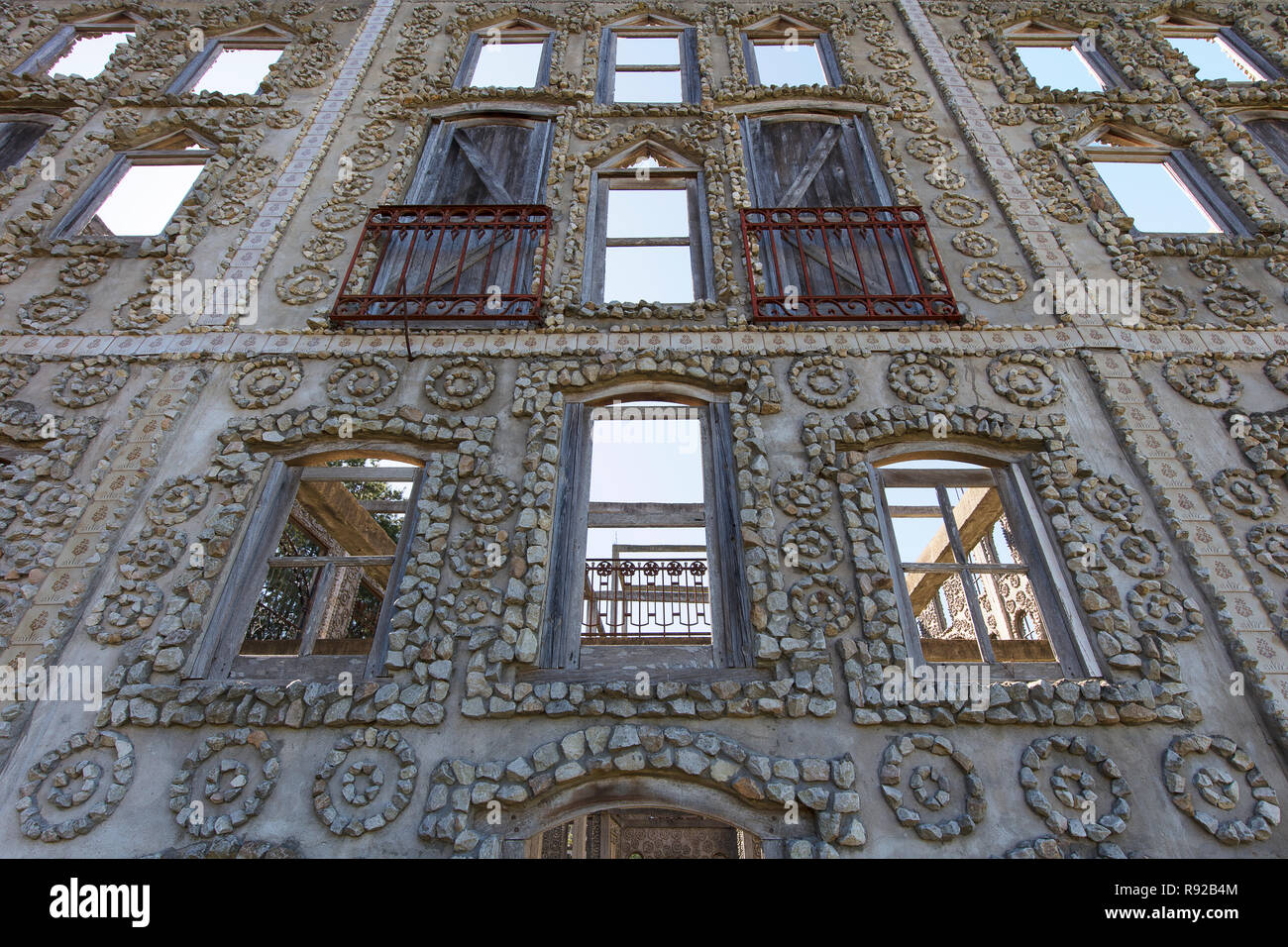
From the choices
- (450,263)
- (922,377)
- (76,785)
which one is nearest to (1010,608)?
(922,377)

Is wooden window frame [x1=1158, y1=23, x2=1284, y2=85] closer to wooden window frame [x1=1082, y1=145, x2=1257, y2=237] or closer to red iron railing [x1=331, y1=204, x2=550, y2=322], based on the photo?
wooden window frame [x1=1082, y1=145, x2=1257, y2=237]

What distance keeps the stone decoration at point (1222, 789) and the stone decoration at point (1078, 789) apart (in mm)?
328

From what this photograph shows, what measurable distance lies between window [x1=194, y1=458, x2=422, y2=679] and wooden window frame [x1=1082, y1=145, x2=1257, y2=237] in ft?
26.2

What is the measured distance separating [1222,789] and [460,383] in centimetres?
572

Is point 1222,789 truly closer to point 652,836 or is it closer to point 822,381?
point 822,381

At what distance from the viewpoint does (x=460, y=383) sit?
566 centimetres

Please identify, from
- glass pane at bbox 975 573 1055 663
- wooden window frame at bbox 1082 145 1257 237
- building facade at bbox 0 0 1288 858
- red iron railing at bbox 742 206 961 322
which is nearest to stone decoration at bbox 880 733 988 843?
building facade at bbox 0 0 1288 858

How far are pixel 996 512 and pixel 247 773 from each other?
7.34 m

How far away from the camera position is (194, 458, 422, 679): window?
4.61 metres

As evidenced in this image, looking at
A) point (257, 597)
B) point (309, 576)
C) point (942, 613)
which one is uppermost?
point (309, 576)

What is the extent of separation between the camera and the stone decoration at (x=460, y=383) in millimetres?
5562

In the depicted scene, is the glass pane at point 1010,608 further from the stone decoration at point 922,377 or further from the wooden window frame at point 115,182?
the wooden window frame at point 115,182

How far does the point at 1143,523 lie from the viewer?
4.88 metres

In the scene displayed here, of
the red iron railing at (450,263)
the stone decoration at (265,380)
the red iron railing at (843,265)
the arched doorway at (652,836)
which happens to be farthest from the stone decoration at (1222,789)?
the arched doorway at (652,836)
